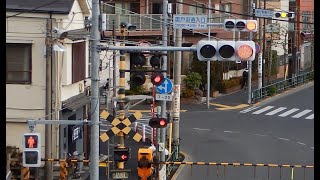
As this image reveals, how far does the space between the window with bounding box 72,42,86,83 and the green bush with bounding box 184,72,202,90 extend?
1869cm

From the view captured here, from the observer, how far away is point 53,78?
64.6 feet

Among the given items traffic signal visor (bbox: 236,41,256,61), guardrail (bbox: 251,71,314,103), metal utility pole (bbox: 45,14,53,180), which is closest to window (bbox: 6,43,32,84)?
metal utility pole (bbox: 45,14,53,180)

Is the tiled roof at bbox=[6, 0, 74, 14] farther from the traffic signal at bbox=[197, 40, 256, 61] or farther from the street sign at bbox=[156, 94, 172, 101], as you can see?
the traffic signal at bbox=[197, 40, 256, 61]

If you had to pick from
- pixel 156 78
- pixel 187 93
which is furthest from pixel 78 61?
pixel 187 93

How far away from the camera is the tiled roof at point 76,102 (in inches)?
808

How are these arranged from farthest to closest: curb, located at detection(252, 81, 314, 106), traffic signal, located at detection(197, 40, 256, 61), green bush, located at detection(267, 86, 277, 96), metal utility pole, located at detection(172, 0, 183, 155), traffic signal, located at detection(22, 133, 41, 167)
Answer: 1. green bush, located at detection(267, 86, 277, 96)
2. curb, located at detection(252, 81, 314, 106)
3. metal utility pole, located at detection(172, 0, 183, 155)
4. traffic signal, located at detection(22, 133, 41, 167)
5. traffic signal, located at detection(197, 40, 256, 61)

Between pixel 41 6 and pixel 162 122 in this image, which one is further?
pixel 41 6

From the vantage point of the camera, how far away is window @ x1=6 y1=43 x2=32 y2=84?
19.9 m

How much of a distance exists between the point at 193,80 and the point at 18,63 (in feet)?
72.5

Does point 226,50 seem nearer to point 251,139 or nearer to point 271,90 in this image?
point 251,139

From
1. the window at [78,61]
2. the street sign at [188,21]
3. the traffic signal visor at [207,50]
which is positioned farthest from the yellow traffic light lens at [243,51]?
the window at [78,61]

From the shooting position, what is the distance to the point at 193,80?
41.1 m

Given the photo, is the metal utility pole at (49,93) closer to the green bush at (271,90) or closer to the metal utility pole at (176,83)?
the metal utility pole at (176,83)

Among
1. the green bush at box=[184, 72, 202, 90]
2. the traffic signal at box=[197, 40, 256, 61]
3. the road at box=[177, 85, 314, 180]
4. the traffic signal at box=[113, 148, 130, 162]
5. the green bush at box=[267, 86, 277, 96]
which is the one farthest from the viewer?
the green bush at box=[267, 86, 277, 96]
